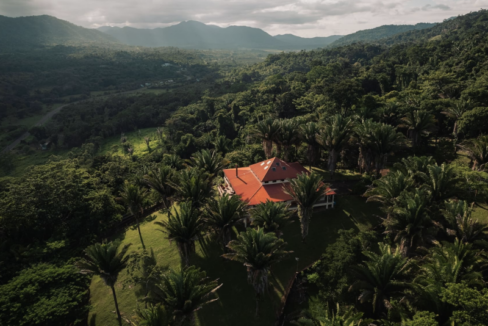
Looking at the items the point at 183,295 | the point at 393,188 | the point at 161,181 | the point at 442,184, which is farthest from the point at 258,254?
the point at 442,184

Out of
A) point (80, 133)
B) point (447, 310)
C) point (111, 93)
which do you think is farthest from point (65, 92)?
point (447, 310)

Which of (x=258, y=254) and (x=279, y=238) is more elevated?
(x=258, y=254)

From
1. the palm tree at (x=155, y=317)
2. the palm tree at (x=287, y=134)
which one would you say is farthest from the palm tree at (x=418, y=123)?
the palm tree at (x=155, y=317)

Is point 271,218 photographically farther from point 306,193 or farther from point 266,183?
point 266,183

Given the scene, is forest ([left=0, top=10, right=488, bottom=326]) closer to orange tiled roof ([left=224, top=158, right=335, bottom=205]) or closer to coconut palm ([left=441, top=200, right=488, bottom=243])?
coconut palm ([left=441, top=200, right=488, bottom=243])

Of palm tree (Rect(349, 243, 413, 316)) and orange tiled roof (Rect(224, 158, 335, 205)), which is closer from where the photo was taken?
palm tree (Rect(349, 243, 413, 316))

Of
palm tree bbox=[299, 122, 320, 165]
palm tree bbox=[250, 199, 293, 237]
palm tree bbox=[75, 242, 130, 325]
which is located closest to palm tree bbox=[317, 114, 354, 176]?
palm tree bbox=[299, 122, 320, 165]

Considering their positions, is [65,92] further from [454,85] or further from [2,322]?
[454,85]
